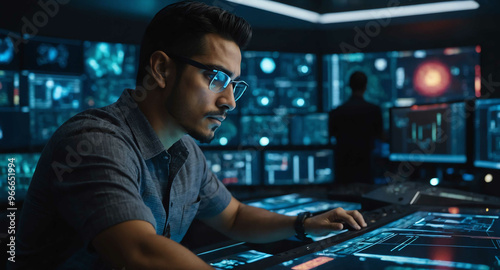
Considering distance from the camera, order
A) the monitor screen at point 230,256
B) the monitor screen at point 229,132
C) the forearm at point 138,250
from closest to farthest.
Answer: the forearm at point 138,250 < the monitor screen at point 230,256 < the monitor screen at point 229,132

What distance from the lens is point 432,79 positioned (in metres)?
4.63

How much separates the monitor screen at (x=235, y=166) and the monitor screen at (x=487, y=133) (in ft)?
8.07

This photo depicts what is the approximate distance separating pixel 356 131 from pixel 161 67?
2945 mm

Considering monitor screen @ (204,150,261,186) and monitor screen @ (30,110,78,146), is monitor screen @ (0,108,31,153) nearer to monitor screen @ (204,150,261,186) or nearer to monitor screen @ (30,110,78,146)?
monitor screen @ (30,110,78,146)

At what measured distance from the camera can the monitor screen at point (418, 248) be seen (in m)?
0.93

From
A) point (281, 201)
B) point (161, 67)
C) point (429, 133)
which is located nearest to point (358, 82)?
point (429, 133)

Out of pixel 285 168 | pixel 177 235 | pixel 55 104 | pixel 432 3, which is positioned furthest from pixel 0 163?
pixel 432 3

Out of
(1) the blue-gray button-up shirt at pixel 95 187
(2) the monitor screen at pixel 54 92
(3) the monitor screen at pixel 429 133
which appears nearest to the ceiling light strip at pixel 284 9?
(2) the monitor screen at pixel 54 92

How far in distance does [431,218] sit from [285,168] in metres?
3.22

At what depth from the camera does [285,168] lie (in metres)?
4.68

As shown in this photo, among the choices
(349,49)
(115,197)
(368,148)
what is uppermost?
(349,49)

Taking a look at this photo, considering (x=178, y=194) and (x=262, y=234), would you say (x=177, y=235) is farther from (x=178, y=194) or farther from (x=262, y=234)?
(x=262, y=234)

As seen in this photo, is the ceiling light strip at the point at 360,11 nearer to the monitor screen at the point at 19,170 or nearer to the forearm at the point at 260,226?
the monitor screen at the point at 19,170

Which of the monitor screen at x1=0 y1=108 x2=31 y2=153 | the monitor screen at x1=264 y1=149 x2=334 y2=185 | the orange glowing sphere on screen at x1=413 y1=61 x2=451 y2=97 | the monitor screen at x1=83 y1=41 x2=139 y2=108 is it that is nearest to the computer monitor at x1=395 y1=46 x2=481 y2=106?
the orange glowing sphere on screen at x1=413 y1=61 x2=451 y2=97
